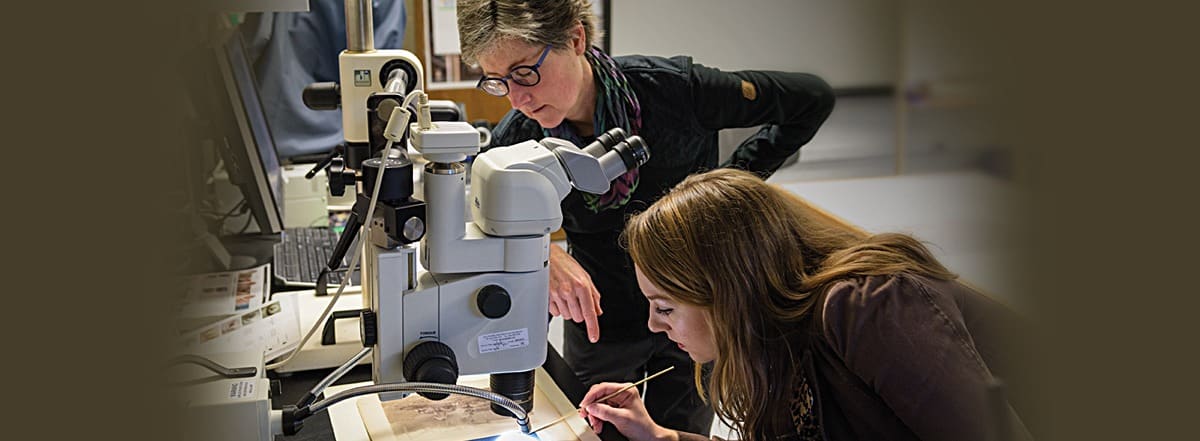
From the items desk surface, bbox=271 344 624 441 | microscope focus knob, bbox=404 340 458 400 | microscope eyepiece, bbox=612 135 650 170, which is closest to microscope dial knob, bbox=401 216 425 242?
microscope focus knob, bbox=404 340 458 400

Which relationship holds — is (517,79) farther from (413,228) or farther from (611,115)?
(413,228)

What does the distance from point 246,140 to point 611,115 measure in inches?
26.0

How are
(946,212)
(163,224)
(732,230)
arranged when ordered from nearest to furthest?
(163,224), (946,212), (732,230)

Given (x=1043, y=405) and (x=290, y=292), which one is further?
(x=290, y=292)

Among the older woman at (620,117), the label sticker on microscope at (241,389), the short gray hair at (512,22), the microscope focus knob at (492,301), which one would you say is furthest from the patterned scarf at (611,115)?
the label sticker on microscope at (241,389)

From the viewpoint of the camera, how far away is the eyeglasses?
1.47m

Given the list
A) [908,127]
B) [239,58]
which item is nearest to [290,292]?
[239,58]

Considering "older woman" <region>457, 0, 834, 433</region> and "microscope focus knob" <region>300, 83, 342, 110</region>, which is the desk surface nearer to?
"older woman" <region>457, 0, 834, 433</region>

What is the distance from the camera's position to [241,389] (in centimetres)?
91

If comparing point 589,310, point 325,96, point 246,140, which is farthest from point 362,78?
point 589,310

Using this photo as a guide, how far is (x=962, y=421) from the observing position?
36.5 inches

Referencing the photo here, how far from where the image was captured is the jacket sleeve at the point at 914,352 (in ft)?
3.05

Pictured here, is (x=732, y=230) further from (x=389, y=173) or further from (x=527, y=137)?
(x=527, y=137)

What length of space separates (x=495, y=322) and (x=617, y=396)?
0.29 meters
